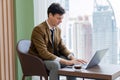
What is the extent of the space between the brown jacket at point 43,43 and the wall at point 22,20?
710mm

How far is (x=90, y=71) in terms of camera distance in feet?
8.11

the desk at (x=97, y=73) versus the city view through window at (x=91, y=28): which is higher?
the city view through window at (x=91, y=28)

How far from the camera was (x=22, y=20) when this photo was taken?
3.69 m

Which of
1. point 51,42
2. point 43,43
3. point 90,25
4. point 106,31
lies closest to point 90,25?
point 90,25

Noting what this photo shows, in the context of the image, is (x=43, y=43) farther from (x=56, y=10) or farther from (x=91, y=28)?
(x=91, y=28)

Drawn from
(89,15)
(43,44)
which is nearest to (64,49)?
(43,44)

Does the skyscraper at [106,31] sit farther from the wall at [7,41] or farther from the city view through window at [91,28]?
the wall at [7,41]

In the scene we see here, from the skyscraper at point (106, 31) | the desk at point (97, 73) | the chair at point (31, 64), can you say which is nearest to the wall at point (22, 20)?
the chair at point (31, 64)

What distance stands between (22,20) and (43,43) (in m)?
0.94

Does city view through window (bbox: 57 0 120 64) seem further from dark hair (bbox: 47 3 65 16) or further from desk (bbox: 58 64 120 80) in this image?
desk (bbox: 58 64 120 80)

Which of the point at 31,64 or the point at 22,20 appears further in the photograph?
the point at 22,20

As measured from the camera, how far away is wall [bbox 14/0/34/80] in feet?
11.8

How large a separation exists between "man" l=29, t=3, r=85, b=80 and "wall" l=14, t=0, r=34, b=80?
0.72 m

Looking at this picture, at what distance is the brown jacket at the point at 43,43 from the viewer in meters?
2.84
